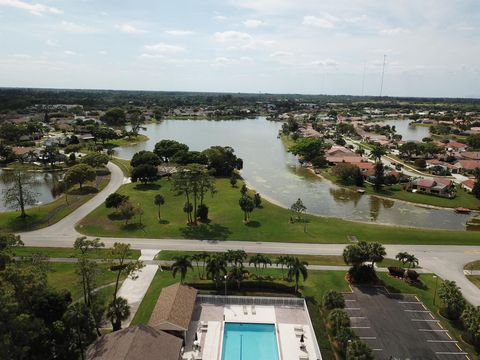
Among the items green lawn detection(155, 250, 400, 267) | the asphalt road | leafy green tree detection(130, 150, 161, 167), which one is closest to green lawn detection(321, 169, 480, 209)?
the asphalt road

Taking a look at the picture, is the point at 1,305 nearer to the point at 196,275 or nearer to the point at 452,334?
the point at 196,275

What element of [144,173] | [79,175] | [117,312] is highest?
[79,175]

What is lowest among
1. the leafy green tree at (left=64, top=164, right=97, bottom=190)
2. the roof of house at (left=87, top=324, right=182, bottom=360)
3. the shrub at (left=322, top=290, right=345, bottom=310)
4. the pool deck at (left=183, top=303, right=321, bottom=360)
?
the pool deck at (left=183, top=303, right=321, bottom=360)

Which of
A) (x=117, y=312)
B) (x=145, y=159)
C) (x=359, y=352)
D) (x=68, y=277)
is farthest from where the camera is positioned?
(x=145, y=159)

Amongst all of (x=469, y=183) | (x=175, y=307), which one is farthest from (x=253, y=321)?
(x=469, y=183)

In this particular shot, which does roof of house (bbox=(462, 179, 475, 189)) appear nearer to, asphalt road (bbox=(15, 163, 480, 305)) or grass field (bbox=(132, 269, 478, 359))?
asphalt road (bbox=(15, 163, 480, 305))

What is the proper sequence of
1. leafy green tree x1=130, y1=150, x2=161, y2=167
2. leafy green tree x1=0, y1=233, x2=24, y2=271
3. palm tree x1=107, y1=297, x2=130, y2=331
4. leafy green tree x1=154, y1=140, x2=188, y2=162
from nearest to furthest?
palm tree x1=107, y1=297, x2=130, y2=331, leafy green tree x1=0, y1=233, x2=24, y2=271, leafy green tree x1=130, y1=150, x2=161, y2=167, leafy green tree x1=154, y1=140, x2=188, y2=162

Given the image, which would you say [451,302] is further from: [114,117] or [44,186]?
[114,117]
